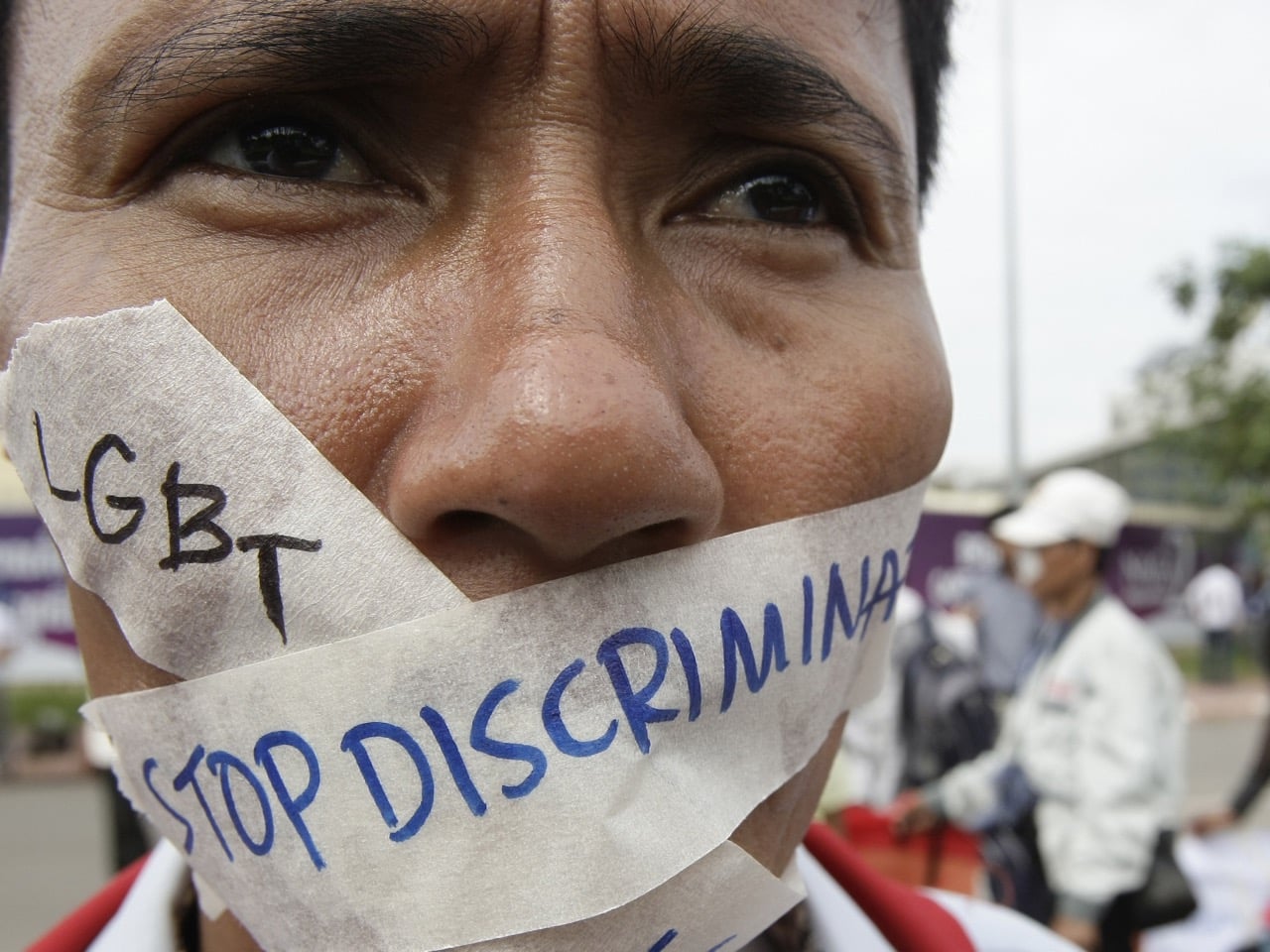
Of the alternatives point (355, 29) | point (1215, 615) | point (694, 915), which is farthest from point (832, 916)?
point (1215, 615)

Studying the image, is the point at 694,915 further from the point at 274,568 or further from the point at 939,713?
the point at 939,713

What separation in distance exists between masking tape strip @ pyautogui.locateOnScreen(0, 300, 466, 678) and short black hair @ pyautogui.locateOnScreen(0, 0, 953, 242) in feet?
1.56

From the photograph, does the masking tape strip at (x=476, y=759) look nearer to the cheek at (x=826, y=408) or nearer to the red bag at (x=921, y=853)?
the cheek at (x=826, y=408)

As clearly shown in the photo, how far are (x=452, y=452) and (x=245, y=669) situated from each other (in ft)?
0.92

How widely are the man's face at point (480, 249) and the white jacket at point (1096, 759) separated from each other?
2702 millimetres

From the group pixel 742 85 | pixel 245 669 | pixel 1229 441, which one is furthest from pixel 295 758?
pixel 1229 441

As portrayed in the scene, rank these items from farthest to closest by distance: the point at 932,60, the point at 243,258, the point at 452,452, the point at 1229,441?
the point at 1229,441, the point at 932,60, the point at 243,258, the point at 452,452

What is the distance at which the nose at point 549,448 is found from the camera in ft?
2.73

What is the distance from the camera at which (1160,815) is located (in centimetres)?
333

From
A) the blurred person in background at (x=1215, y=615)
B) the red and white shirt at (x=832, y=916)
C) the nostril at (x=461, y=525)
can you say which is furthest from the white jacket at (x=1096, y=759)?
the blurred person in background at (x=1215, y=615)

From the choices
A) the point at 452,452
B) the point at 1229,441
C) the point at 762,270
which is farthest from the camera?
the point at 1229,441

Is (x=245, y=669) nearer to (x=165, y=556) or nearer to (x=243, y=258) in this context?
(x=165, y=556)

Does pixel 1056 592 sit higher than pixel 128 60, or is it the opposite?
Answer: pixel 128 60

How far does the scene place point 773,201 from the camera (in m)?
1.20
